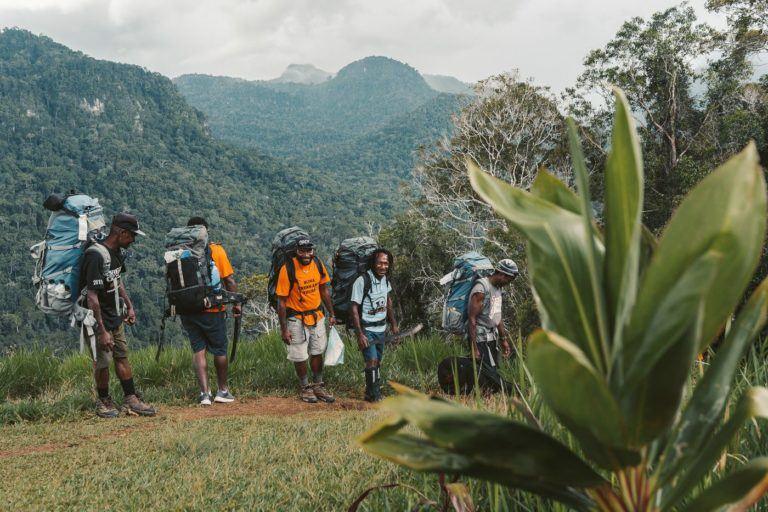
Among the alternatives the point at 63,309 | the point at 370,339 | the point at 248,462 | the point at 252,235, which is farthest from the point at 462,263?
the point at 252,235

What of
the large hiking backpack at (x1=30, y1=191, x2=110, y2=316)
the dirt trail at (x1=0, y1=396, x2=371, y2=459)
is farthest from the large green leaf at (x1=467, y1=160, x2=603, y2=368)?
the large hiking backpack at (x1=30, y1=191, x2=110, y2=316)

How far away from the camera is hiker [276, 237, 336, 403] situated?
19.2ft

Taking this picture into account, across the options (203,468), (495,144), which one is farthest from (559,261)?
(495,144)

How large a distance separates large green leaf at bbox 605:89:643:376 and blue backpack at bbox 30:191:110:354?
4.92 meters

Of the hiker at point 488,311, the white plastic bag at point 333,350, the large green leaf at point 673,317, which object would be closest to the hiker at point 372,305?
the white plastic bag at point 333,350

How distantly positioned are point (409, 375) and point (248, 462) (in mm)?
3544

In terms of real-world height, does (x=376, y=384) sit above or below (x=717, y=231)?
below

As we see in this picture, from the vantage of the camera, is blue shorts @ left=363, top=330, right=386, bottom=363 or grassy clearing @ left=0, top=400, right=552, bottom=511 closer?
grassy clearing @ left=0, top=400, right=552, bottom=511

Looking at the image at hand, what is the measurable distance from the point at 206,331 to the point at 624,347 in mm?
5656

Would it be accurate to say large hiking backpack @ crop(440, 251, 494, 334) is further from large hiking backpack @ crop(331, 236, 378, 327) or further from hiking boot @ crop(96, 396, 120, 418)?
hiking boot @ crop(96, 396, 120, 418)

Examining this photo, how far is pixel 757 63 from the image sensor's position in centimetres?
1530

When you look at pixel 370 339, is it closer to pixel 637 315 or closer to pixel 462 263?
pixel 462 263

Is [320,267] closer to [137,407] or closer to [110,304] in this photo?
[110,304]

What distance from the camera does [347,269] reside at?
645 centimetres
